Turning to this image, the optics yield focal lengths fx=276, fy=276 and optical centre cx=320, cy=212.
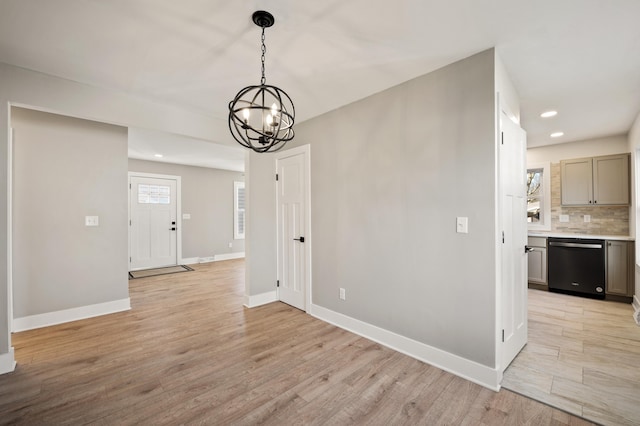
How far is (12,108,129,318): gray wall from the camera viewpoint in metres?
3.13

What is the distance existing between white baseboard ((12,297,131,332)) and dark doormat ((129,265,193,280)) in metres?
2.07

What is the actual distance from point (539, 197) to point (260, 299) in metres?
5.18

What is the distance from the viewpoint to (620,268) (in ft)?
12.8

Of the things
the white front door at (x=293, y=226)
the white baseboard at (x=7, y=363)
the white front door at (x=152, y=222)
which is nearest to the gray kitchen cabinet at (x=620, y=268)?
the white front door at (x=293, y=226)

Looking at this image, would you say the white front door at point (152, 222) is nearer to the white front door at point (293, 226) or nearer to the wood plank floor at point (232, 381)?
the wood plank floor at point (232, 381)

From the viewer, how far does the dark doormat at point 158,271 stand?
5701 mm

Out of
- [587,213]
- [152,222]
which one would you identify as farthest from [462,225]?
[152,222]

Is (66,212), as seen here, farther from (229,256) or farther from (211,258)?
(229,256)

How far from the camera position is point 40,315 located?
3.19 metres

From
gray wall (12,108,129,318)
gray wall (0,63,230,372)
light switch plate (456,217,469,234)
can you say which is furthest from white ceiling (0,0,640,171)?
light switch plate (456,217,469,234)

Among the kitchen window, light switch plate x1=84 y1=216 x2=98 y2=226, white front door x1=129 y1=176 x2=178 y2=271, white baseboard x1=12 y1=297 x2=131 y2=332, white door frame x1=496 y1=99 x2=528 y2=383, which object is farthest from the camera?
white front door x1=129 y1=176 x2=178 y2=271

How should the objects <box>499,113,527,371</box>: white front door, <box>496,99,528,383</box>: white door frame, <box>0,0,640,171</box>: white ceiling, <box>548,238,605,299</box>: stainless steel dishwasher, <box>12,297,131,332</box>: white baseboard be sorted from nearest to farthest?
<box>0,0,640,171</box>: white ceiling, <box>496,99,528,383</box>: white door frame, <box>499,113,527,371</box>: white front door, <box>12,297,131,332</box>: white baseboard, <box>548,238,605,299</box>: stainless steel dishwasher

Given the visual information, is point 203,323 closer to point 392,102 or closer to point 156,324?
point 156,324

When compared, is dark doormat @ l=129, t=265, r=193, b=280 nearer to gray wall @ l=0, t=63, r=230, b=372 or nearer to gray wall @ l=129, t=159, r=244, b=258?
gray wall @ l=129, t=159, r=244, b=258
